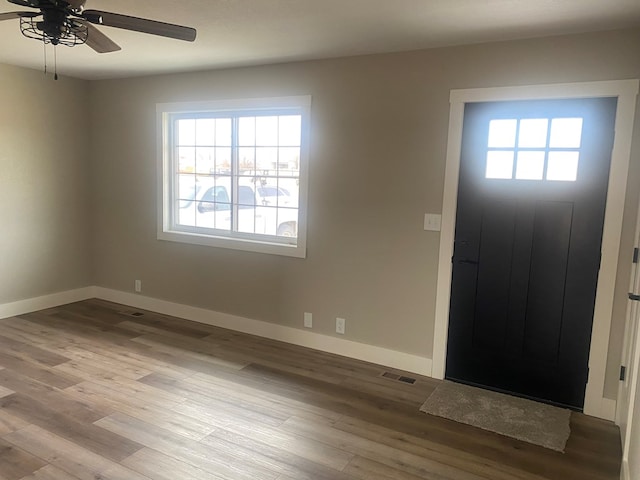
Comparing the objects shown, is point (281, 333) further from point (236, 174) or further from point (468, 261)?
point (468, 261)

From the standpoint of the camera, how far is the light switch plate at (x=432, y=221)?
3424 mm

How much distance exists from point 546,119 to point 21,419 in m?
3.75

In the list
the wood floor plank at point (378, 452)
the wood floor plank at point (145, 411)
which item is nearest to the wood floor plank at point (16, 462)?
the wood floor plank at point (145, 411)

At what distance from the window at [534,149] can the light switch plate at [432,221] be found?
451mm

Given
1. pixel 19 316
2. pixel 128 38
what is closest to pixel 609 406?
pixel 128 38

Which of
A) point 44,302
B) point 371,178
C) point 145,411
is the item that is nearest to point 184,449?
point 145,411

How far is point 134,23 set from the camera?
216 cm

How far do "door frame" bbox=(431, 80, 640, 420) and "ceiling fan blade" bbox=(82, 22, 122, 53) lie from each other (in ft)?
7.24

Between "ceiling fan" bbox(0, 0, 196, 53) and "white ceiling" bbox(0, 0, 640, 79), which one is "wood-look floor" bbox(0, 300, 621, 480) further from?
"white ceiling" bbox(0, 0, 640, 79)

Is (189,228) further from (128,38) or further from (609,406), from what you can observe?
(609,406)

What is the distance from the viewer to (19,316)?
469 centimetres

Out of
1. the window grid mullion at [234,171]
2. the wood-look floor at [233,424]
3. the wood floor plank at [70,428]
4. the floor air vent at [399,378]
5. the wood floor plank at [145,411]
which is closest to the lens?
the wood-look floor at [233,424]

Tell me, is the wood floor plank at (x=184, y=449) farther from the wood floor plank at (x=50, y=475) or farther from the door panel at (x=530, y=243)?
the door panel at (x=530, y=243)

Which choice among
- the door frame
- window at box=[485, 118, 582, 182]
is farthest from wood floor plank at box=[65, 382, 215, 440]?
window at box=[485, 118, 582, 182]
